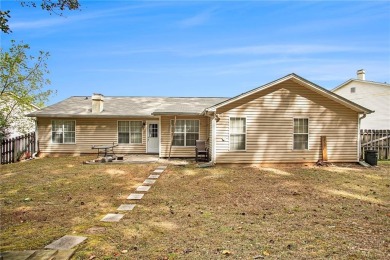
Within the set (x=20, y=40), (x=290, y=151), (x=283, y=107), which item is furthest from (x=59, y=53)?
(x=290, y=151)

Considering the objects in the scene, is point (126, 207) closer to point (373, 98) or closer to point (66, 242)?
point (66, 242)

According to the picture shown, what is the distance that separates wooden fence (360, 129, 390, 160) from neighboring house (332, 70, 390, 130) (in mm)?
6404

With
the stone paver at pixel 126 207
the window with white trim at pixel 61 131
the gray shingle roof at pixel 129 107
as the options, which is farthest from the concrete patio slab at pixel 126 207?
the window with white trim at pixel 61 131

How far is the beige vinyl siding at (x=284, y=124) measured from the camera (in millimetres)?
13445

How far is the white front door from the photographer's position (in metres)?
18.1

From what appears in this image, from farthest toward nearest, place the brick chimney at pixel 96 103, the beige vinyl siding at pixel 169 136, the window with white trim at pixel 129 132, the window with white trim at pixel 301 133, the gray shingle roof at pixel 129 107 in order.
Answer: the window with white trim at pixel 129 132, the brick chimney at pixel 96 103, the gray shingle roof at pixel 129 107, the beige vinyl siding at pixel 169 136, the window with white trim at pixel 301 133

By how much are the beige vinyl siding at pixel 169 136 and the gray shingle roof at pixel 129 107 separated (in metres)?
0.58

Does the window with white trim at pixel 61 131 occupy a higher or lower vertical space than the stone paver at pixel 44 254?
higher

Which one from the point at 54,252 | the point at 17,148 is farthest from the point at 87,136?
the point at 54,252

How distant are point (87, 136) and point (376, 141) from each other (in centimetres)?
1919

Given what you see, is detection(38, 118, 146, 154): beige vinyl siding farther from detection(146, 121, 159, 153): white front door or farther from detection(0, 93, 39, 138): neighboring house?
detection(0, 93, 39, 138): neighboring house

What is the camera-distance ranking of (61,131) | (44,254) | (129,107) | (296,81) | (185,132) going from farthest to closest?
(129,107) → (61,131) → (185,132) → (296,81) → (44,254)

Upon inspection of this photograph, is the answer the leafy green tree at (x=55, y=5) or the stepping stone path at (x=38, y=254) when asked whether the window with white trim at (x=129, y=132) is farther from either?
the stepping stone path at (x=38, y=254)

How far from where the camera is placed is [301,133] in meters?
13.8
